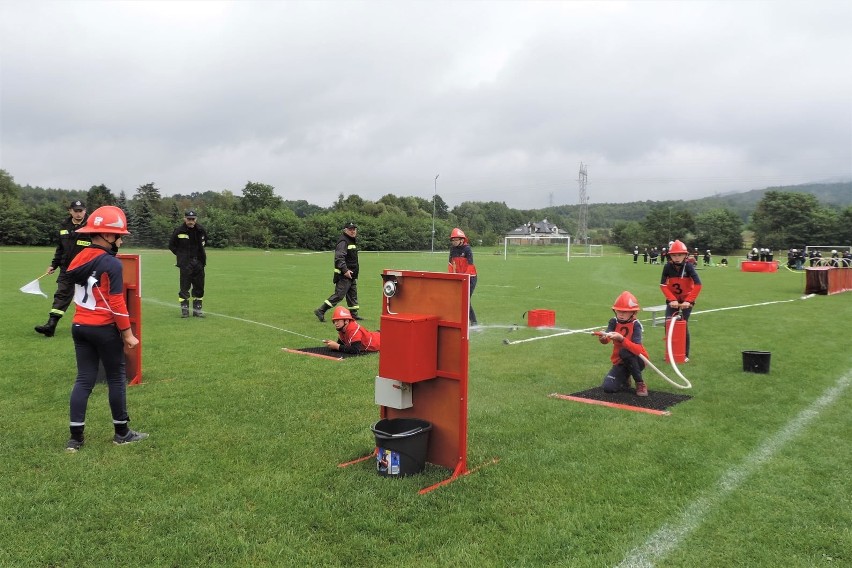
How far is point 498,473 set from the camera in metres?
4.90

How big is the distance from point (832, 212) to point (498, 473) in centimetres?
10557

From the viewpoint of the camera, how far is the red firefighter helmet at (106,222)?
5.25 meters

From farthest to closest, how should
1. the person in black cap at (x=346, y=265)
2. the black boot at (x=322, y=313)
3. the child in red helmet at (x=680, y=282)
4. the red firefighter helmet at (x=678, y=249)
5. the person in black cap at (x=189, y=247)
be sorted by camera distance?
1. the black boot at (x=322, y=313)
2. the person in black cap at (x=189, y=247)
3. the person in black cap at (x=346, y=265)
4. the red firefighter helmet at (x=678, y=249)
5. the child in red helmet at (x=680, y=282)

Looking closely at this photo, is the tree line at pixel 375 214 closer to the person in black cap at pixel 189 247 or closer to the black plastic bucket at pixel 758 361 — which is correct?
the person in black cap at pixel 189 247

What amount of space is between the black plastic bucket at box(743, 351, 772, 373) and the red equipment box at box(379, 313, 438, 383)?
241 inches

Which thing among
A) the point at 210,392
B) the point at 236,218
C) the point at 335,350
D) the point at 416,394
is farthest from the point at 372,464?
the point at 236,218

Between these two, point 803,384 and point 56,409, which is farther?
point 803,384

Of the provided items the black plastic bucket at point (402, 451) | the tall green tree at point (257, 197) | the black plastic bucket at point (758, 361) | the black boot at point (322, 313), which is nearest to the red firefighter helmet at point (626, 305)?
the black plastic bucket at point (758, 361)

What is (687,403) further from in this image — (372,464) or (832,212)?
(832,212)

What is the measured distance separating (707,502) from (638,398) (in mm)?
3075

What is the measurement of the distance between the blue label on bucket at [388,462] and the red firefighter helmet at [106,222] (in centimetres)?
299

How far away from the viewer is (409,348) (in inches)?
189

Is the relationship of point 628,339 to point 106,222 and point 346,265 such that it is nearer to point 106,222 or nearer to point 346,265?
point 106,222

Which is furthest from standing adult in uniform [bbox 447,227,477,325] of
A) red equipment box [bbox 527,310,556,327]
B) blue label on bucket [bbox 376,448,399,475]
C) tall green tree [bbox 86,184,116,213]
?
tall green tree [bbox 86,184,116,213]
